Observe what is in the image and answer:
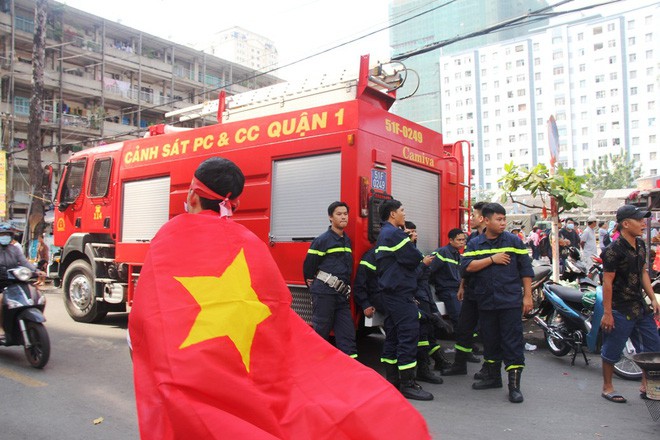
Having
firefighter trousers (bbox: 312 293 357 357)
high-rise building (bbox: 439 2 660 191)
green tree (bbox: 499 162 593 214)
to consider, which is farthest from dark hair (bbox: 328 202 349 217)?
high-rise building (bbox: 439 2 660 191)

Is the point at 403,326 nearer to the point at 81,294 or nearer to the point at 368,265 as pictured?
the point at 368,265

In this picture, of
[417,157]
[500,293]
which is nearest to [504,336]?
[500,293]

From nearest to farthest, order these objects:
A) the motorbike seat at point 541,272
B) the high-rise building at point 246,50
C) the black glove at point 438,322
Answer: the black glove at point 438,322 < the motorbike seat at point 541,272 < the high-rise building at point 246,50

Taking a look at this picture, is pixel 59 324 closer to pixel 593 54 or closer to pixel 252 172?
pixel 252 172

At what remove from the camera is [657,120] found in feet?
241

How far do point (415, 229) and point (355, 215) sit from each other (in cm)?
108

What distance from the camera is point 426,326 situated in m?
5.32

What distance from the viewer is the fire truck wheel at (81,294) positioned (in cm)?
783

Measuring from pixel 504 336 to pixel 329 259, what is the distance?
178 cm

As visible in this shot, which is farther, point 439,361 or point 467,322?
point 439,361

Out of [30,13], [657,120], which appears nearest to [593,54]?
[657,120]

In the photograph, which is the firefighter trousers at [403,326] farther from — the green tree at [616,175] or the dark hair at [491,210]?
the green tree at [616,175]

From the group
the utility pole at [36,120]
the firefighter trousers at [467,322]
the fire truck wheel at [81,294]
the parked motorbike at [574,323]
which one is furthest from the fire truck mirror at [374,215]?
the utility pole at [36,120]

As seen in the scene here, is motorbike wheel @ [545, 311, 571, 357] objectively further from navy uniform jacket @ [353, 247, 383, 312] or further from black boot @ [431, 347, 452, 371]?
navy uniform jacket @ [353, 247, 383, 312]
